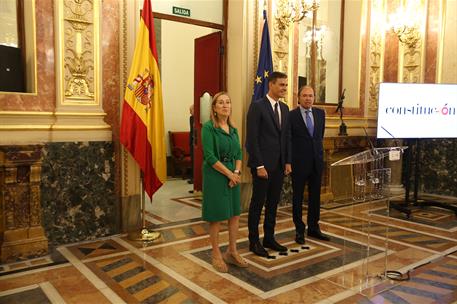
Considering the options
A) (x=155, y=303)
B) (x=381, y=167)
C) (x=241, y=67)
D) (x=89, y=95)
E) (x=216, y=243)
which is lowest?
(x=155, y=303)

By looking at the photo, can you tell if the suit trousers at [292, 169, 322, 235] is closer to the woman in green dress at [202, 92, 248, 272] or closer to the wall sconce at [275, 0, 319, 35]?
the woman in green dress at [202, 92, 248, 272]

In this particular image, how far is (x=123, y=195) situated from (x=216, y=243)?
1.43m

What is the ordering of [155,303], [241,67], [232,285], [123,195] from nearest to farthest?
[155,303]
[232,285]
[123,195]
[241,67]

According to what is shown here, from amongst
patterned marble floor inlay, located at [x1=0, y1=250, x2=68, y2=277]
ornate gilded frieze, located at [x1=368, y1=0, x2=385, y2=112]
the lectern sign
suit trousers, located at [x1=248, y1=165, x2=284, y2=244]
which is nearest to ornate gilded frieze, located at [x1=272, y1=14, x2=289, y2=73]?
the lectern sign

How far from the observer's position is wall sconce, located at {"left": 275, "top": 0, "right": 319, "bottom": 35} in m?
5.43

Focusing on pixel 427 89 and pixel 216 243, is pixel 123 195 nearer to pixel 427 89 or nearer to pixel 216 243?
pixel 216 243

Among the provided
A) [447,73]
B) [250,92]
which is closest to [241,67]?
[250,92]

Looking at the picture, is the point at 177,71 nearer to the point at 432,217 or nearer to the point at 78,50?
the point at 78,50

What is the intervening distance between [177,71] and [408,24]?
464 centimetres

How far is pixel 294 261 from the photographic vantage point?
3.59m

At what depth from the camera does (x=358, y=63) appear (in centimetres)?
666

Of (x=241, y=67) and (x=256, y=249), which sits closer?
(x=256, y=249)

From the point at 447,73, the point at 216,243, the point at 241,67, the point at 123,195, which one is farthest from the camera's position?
the point at 447,73

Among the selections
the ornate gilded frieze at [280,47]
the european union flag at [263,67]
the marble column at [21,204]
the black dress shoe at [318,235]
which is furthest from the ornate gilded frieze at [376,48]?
the marble column at [21,204]
